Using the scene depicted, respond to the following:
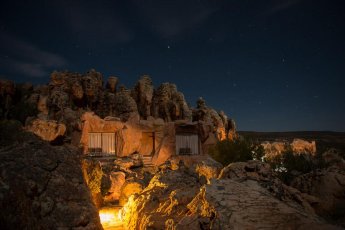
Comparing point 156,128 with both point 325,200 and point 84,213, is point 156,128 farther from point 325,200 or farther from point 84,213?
point 84,213

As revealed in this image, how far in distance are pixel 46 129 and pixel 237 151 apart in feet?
51.9

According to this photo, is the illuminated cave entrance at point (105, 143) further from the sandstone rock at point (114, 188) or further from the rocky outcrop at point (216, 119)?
the rocky outcrop at point (216, 119)

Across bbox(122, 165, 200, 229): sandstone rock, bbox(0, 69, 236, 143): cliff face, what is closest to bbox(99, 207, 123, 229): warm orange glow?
bbox(122, 165, 200, 229): sandstone rock

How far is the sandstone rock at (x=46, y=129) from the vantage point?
69.0ft

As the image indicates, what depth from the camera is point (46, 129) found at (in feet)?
70.3

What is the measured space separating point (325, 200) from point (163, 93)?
27107mm

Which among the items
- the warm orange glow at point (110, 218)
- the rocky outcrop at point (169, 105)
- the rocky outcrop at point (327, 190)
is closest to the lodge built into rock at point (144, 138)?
the rocky outcrop at point (169, 105)

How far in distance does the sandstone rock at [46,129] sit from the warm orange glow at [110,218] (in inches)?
453

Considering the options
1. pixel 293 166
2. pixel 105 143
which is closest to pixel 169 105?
pixel 105 143

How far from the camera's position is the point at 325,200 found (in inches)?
502

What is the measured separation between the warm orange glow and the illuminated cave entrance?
1336 cm

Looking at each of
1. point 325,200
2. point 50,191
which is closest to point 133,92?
point 325,200

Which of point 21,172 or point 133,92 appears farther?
point 133,92

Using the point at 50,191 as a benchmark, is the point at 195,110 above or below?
above
